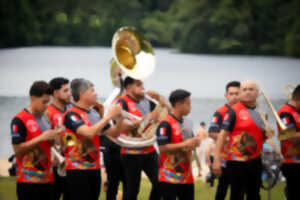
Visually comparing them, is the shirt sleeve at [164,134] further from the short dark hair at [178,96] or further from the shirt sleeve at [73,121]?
the shirt sleeve at [73,121]

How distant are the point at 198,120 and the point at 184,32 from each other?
183cm

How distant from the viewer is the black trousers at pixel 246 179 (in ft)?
15.8

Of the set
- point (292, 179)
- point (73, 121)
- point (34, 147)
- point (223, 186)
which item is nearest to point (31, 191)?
point (34, 147)

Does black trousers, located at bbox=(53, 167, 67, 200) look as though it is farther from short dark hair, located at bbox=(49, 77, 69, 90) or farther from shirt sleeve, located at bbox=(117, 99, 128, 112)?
shirt sleeve, located at bbox=(117, 99, 128, 112)

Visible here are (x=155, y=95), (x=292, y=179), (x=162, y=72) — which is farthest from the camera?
(x=162, y=72)

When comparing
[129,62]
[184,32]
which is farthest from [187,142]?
[184,32]

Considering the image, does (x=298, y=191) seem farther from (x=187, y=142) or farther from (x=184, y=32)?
(x=184, y=32)

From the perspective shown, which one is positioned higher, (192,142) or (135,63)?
(135,63)

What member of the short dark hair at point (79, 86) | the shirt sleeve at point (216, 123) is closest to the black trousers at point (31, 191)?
the short dark hair at point (79, 86)

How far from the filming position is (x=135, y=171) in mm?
5199

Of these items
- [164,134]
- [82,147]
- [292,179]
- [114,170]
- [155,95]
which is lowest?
[114,170]

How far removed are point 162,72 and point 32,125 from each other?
20.0ft

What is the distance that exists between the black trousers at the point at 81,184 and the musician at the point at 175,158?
0.60 metres

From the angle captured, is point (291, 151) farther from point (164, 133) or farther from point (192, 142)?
point (164, 133)
